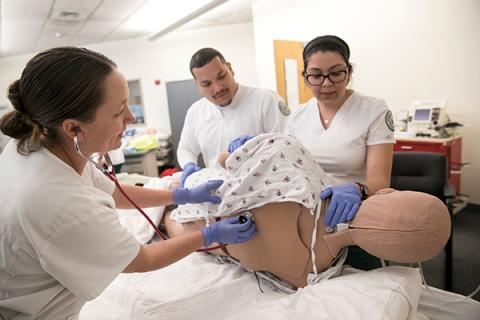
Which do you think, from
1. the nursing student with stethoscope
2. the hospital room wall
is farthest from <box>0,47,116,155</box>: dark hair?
the hospital room wall

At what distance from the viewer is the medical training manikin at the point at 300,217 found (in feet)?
3.19

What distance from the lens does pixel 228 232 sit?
4.00ft

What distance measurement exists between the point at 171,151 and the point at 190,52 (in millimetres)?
1904

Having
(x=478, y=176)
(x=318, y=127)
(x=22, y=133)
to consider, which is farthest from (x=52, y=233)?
(x=478, y=176)

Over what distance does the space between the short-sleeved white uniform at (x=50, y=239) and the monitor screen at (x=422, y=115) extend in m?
3.28

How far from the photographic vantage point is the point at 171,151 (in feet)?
20.9

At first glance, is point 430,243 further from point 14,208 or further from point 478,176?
point 478,176

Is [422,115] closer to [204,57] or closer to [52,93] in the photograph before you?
[204,57]

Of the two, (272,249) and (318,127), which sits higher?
(318,127)

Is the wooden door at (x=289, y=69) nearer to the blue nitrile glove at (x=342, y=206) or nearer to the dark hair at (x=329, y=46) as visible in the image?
the dark hair at (x=329, y=46)

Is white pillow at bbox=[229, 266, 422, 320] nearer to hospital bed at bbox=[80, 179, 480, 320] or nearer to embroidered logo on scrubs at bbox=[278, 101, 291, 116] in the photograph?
hospital bed at bbox=[80, 179, 480, 320]

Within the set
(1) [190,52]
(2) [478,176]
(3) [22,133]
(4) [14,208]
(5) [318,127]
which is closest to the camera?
(4) [14,208]

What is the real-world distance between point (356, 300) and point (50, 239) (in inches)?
34.1

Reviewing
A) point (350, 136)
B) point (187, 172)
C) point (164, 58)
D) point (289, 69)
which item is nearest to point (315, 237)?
point (350, 136)
